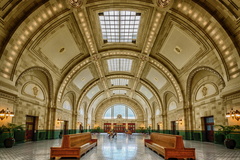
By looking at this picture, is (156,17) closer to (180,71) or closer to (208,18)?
(208,18)

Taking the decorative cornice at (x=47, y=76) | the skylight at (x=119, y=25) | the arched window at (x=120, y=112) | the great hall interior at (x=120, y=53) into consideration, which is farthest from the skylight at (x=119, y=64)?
the arched window at (x=120, y=112)

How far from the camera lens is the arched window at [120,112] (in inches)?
1831

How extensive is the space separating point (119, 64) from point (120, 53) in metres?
4.48

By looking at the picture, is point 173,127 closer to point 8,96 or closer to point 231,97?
point 231,97

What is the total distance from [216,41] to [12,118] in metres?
15.9

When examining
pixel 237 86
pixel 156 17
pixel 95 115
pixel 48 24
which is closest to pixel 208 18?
pixel 156 17

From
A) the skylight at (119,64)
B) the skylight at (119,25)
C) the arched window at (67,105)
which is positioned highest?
the skylight at (119,25)

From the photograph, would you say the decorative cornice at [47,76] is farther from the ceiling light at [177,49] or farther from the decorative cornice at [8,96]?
the ceiling light at [177,49]

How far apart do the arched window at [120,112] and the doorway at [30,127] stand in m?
30.0

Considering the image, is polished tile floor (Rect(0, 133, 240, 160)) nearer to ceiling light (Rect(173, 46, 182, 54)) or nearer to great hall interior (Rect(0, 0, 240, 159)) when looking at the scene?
great hall interior (Rect(0, 0, 240, 159))

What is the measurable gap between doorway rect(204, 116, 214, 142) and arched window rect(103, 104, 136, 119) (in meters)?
30.1

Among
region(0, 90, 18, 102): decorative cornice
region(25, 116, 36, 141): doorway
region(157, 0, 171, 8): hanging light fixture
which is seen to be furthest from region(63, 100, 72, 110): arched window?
region(157, 0, 171, 8): hanging light fixture

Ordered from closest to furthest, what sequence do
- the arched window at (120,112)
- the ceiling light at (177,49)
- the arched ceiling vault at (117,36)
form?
the arched ceiling vault at (117,36) < the ceiling light at (177,49) < the arched window at (120,112)

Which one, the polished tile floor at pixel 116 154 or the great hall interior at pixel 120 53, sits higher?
the great hall interior at pixel 120 53
